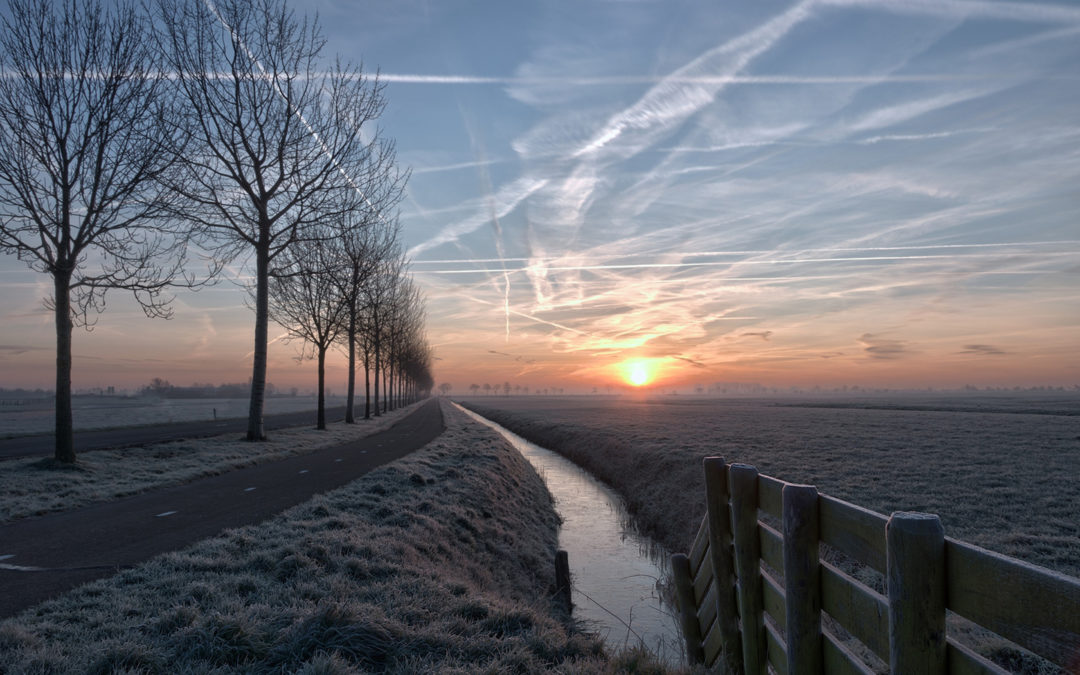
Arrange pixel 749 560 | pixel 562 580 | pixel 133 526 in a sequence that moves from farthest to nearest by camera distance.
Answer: pixel 133 526
pixel 562 580
pixel 749 560

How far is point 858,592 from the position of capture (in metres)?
3.36

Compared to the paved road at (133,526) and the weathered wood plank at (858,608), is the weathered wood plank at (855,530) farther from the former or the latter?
the paved road at (133,526)

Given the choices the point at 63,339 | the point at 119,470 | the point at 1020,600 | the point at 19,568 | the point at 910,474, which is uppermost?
the point at 63,339

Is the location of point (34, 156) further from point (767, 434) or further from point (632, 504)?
point (767, 434)

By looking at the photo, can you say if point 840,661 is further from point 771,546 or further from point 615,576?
point 615,576

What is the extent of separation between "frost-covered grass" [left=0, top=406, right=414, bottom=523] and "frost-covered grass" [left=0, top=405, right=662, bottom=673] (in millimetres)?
5679

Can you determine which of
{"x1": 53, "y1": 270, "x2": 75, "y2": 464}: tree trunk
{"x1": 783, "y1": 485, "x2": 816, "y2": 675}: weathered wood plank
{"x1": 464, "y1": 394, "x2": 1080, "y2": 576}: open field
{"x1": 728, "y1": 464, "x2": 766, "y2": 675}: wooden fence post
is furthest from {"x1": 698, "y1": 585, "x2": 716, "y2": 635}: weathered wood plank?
{"x1": 53, "y1": 270, "x2": 75, "y2": 464}: tree trunk

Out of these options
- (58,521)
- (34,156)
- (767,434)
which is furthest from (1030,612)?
(767,434)

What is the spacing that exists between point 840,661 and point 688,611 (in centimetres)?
390

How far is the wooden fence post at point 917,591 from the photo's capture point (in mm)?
2609

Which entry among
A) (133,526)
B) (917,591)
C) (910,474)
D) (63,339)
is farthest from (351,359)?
(917,591)

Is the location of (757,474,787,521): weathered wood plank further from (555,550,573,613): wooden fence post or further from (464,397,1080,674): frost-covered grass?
(555,550,573,613): wooden fence post

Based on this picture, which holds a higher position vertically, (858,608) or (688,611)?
(858,608)

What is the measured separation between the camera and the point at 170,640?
17.8 ft
